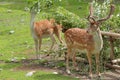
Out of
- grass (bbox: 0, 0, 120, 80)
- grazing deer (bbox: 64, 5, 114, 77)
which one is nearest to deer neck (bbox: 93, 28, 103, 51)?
grazing deer (bbox: 64, 5, 114, 77)

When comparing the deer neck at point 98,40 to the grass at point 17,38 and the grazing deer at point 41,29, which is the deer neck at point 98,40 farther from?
the grazing deer at point 41,29

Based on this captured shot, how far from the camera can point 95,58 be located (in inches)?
440

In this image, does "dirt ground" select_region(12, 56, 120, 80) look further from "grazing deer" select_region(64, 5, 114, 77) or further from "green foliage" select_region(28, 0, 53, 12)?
"green foliage" select_region(28, 0, 53, 12)

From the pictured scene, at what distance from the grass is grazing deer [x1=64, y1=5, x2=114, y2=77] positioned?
2.76 feet

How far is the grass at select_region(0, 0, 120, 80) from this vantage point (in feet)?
36.9

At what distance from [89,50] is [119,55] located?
1.62 m

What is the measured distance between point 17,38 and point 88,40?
6893 mm

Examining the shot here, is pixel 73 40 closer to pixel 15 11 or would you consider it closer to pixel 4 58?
pixel 4 58

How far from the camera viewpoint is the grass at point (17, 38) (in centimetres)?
1125

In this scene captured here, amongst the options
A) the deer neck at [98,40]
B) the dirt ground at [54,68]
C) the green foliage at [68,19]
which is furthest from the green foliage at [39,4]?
the deer neck at [98,40]

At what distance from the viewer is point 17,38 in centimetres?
1703

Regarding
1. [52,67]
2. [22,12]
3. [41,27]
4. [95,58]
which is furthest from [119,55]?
[22,12]

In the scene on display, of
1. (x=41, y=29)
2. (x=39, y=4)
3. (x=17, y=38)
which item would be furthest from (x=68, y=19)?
(x=17, y=38)

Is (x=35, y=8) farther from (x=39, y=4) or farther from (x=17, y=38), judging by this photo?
(x=17, y=38)
